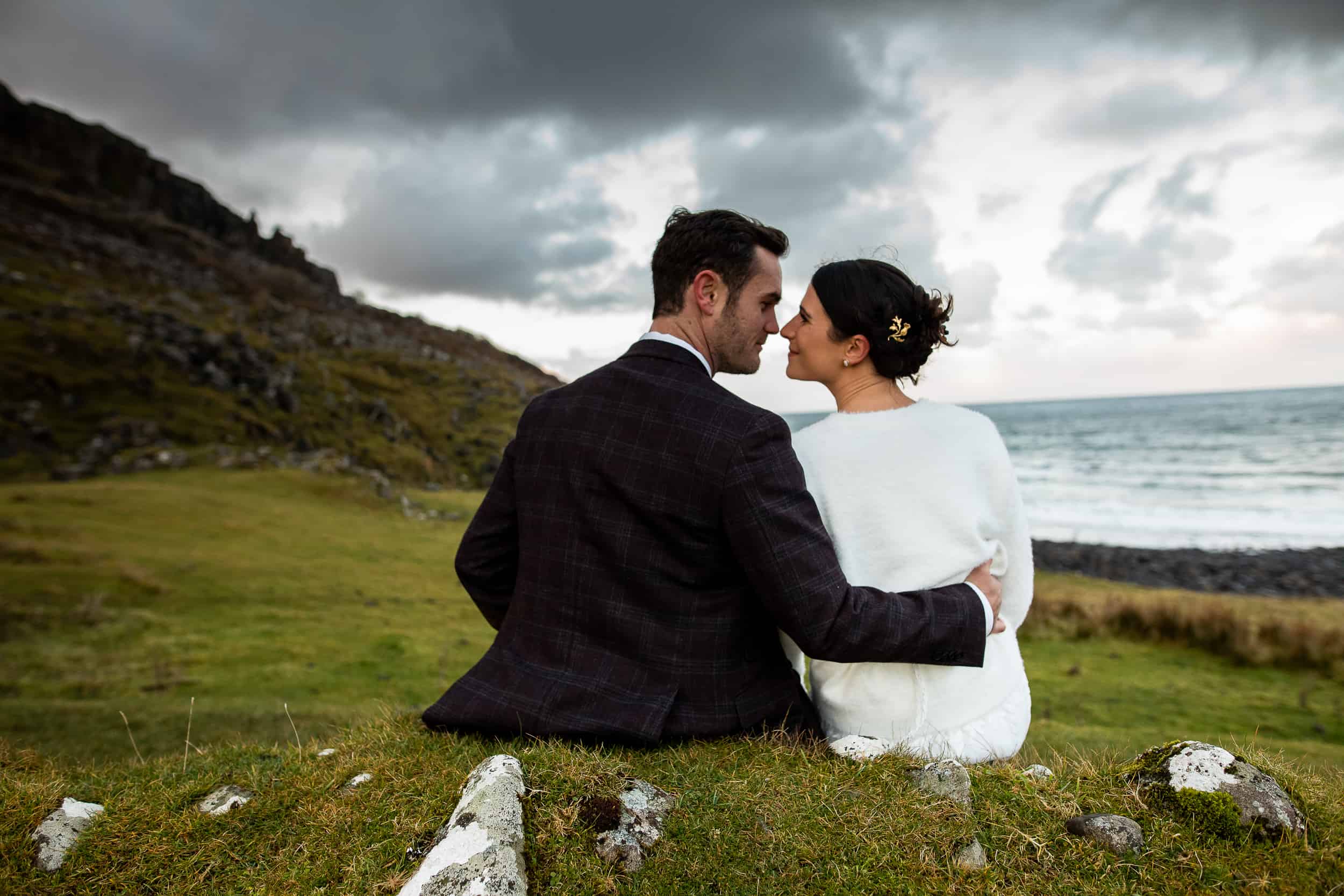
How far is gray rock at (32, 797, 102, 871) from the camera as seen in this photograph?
3455 mm

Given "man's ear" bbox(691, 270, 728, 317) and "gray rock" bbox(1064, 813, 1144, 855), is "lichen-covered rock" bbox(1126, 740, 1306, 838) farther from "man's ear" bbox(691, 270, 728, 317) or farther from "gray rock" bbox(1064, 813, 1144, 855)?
"man's ear" bbox(691, 270, 728, 317)

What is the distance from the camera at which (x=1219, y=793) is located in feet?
10.5

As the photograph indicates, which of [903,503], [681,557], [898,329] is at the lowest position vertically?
[681,557]

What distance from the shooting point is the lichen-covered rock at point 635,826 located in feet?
9.83

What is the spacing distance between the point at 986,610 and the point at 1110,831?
0.99 metres

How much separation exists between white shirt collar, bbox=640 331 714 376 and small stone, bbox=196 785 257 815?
3102 mm

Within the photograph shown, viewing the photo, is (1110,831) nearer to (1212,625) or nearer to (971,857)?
(971,857)

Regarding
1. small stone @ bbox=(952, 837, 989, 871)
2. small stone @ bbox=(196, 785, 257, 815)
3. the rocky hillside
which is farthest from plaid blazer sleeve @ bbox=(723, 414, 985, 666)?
the rocky hillside

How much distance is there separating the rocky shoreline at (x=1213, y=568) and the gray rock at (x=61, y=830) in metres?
34.0

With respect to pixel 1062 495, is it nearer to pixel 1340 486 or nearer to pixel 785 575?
pixel 1340 486

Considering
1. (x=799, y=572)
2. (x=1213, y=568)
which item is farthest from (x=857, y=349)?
(x=1213, y=568)

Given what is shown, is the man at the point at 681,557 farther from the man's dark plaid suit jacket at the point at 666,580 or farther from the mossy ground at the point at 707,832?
the mossy ground at the point at 707,832

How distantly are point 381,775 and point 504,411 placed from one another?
228 feet

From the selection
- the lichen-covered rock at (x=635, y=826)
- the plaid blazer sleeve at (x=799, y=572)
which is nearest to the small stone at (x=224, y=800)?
the lichen-covered rock at (x=635, y=826)
